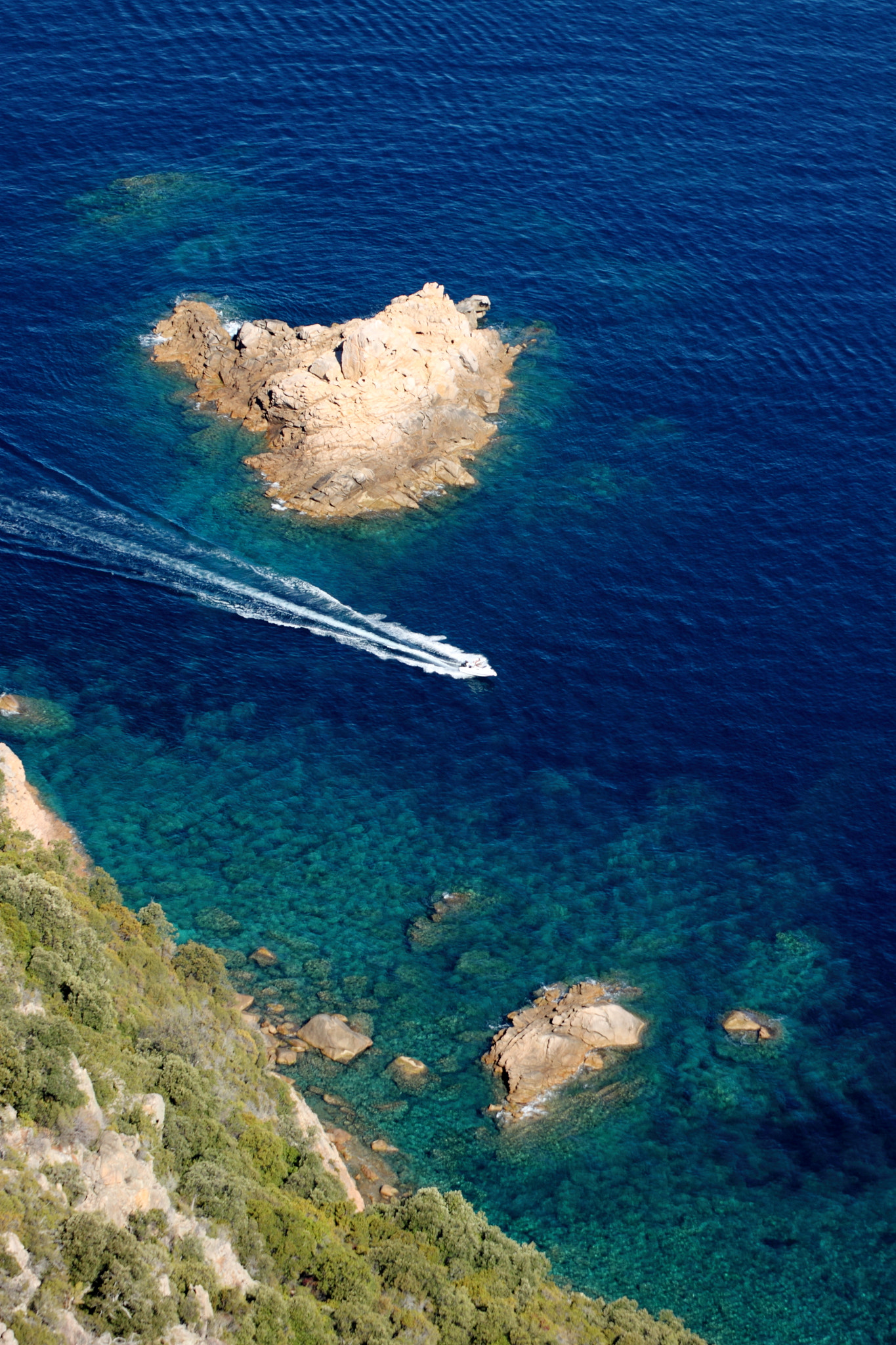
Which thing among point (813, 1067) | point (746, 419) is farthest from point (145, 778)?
point (746, 419)

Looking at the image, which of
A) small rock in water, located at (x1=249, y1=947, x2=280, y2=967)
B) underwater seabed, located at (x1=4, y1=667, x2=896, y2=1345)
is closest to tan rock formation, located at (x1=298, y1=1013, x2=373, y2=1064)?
underwater seabed, located at (x1=4, y1=667, x2=896, y2=1345)

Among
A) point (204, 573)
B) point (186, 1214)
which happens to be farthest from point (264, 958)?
point (204, 573)

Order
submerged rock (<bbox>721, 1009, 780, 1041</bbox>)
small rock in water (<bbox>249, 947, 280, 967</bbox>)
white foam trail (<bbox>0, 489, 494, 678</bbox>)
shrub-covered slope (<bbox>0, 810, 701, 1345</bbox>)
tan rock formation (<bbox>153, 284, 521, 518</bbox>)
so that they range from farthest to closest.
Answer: tan rock formation (<bbox>153, 284, 521, 518</bbox>), white foam trail (<bbox>0, 489, 494, 678</bbox>), small rock in water (<bbox>249, 947, 280, 967</bbox>), submerged rock (<bbox>721, 1009, 780, 1041</bbox>), shrub-covered slope (<bbox>0, 810, 701, 1345</bbox>)

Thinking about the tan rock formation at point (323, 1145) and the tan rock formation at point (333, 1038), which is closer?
the tan rock formation at point (323, 1145)

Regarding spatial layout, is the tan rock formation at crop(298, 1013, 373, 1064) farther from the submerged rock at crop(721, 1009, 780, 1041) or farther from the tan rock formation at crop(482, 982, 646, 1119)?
the submerged rock at crop(721, 1009, 780, 1041)

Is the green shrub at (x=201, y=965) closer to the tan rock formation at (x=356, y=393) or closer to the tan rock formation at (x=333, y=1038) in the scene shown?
the tan rock formation at (x=333, y=1038)

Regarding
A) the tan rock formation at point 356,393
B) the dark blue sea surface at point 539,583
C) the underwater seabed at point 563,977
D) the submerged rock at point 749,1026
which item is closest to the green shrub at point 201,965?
the underwater seabed at point 563,977

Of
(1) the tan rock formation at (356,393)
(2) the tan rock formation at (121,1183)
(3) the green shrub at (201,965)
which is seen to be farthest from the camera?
(1) the tan rock formation at (356,393)
